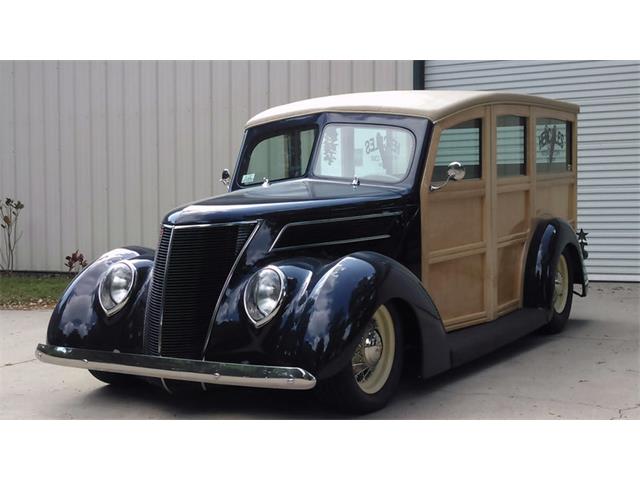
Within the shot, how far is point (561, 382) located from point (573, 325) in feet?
7.50

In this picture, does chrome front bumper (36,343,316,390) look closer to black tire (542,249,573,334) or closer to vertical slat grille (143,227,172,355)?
vertical slat grille (143,227,172,355)

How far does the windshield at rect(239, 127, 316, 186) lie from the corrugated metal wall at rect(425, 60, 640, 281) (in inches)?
214

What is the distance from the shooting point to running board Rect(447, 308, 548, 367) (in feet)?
17.4

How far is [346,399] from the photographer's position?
4.40 meters

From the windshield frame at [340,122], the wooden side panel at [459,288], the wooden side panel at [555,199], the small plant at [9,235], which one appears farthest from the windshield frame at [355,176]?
the small plant at [9,235]

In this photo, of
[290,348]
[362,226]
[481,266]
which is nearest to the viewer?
[290,348]

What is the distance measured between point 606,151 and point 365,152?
5574 millimetres

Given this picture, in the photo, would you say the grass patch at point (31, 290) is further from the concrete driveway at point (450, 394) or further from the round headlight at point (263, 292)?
the round headlight at point (263, 292)

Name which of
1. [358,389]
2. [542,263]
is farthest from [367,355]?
[542,263]

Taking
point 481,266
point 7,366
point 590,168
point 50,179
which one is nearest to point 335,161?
point 481,266

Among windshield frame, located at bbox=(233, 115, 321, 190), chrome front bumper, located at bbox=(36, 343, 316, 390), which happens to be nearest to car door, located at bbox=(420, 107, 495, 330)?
windshield frame, located at bbox=(233, 115, 321, 190)

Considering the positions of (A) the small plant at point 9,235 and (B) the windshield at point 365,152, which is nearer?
(B) the windshield at point 365,152

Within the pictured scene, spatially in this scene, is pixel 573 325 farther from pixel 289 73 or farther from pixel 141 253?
pixel 289 73

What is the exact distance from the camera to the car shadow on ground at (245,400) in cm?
468
